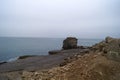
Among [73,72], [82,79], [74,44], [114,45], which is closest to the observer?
[82,79]

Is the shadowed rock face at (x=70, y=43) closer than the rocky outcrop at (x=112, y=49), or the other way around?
the rocky outcrop at (x=112, y=49)

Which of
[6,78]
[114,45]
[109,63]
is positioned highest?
[114,45]

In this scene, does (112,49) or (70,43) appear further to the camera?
(70,43)

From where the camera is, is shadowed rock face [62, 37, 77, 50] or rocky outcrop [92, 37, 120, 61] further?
shadowed rock face [62, 37, 77, 50]

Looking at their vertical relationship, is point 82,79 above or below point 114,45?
below

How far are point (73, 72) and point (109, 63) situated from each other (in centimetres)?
203

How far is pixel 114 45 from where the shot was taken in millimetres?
14328

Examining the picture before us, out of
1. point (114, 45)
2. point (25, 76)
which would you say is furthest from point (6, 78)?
point (114, 45)

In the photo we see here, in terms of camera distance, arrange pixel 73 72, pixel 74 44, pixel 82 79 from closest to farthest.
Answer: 1. pixel 82 79
2. pixel 73 72
3. pixel 74 44

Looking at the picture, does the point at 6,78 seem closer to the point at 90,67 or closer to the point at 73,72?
the point at 73,72

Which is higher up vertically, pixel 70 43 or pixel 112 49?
pixel 112 49

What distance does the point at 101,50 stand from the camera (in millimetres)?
14750

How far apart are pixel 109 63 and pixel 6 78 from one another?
5746 millimetres

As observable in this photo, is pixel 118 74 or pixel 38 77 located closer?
→ pixel 118 74
